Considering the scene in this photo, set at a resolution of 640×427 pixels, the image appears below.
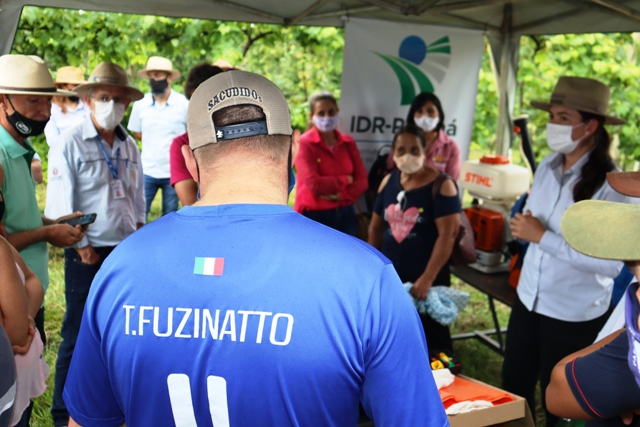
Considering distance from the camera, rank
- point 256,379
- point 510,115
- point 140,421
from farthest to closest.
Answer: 1. point 510,115
2. point 140,421
3. point 256,379

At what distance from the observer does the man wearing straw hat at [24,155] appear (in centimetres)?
266

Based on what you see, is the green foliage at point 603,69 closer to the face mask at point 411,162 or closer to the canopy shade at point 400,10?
the canopy shade at point 400,10

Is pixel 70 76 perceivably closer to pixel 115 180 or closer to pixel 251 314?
pixel 115 180

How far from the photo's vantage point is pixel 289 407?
3.51ft

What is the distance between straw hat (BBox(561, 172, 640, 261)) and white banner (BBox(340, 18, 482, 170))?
347cm

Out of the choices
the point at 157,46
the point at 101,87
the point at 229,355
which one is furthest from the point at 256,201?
the point at 157,46

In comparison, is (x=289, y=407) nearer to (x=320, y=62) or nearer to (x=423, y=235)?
(x=423, y=235)

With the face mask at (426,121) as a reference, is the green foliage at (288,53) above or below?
above

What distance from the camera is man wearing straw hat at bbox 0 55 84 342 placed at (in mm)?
2664

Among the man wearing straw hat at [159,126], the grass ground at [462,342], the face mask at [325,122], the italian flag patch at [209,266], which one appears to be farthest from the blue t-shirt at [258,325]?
the man wearing straw hat at [159,126]

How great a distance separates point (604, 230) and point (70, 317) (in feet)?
9.35

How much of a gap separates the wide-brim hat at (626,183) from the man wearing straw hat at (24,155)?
2377 mm

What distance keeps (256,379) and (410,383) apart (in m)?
0.29

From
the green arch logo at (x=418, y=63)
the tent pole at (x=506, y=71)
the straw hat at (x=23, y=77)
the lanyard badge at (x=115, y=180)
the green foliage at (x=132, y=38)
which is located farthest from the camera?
the green foliage at (x=132, y=38)
